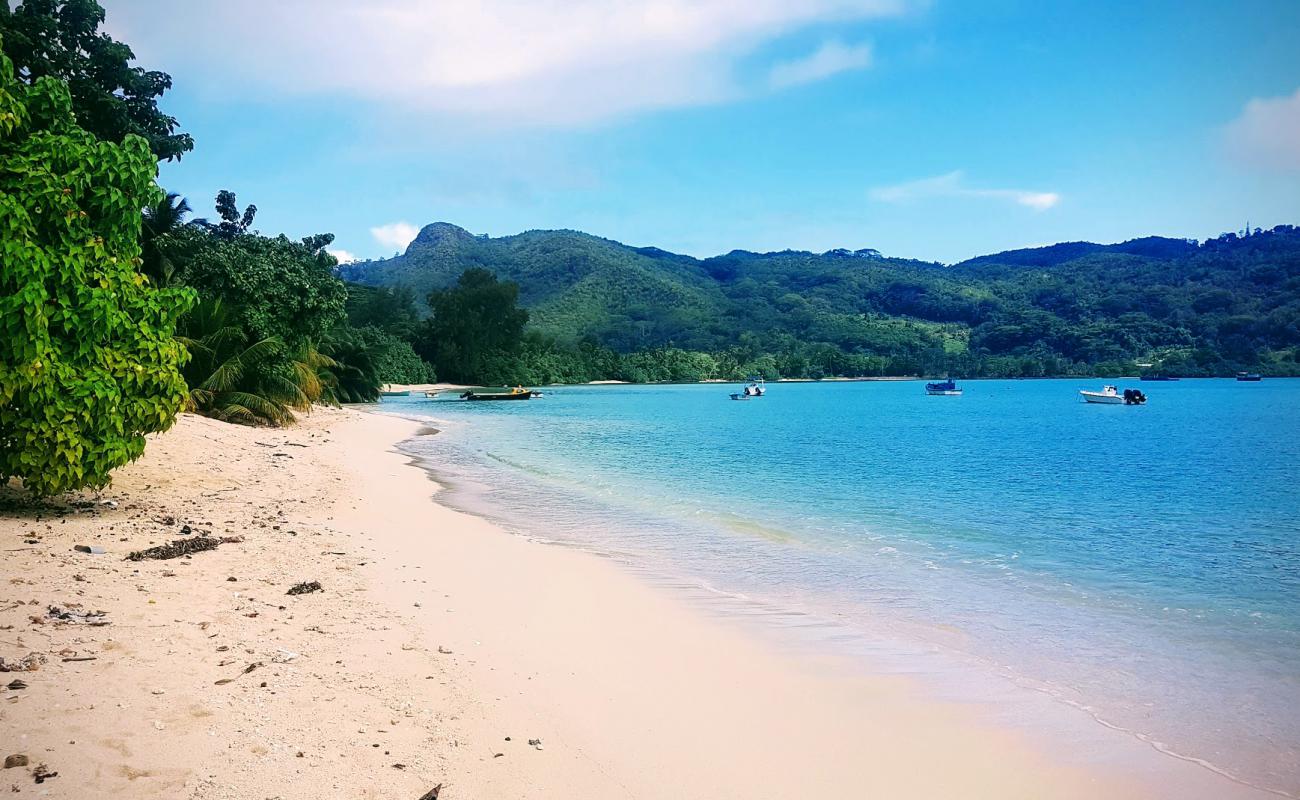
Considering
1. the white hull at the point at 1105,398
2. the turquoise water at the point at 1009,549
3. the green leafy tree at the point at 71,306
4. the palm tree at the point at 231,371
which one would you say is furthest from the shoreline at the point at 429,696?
the white hull at the point at 1105,398

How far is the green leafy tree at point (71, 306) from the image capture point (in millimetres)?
7555

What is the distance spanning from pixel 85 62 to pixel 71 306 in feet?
86.1

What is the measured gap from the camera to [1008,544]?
13.4 m

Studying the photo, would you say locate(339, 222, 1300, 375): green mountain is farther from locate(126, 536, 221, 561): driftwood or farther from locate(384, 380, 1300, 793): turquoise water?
locate(126, 536, 221, 561): driftwood

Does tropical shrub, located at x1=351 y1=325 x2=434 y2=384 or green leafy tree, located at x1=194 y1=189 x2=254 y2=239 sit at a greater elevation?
green leafy tree, located at x1=194 y1=189 x2=254 y2=239

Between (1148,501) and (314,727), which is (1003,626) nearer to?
(314,727)

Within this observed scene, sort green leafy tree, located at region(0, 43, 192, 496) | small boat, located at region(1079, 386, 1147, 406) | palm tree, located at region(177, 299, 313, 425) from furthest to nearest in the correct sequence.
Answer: small boat, located at region(1079, 386, 1147, 406), palm tree, located at region(177, 299, 313, 425), green leafy tree, located at region(0, 43, 192, 496)

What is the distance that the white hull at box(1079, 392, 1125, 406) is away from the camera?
267ft

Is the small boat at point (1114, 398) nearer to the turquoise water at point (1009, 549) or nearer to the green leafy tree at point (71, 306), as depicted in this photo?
the turquoise water at point (1009, 549)

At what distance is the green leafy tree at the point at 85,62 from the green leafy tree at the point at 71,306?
21233 mm

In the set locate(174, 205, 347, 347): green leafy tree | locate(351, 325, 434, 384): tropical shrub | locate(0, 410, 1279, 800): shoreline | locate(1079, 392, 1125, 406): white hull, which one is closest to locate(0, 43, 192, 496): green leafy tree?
locate(0, 410, 1279, 800): shoreline

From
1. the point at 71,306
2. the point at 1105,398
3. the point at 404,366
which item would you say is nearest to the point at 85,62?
the point at 71,306

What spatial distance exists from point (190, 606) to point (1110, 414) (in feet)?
237

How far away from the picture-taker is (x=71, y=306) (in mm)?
8070
